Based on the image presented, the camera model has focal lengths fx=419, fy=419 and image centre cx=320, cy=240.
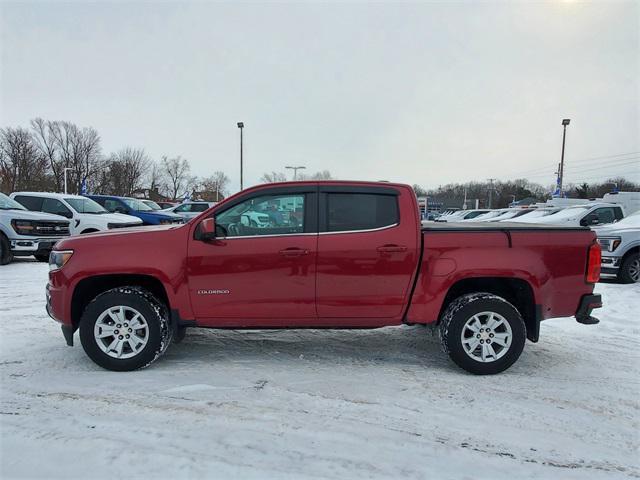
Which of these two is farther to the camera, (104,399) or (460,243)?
(460,243)

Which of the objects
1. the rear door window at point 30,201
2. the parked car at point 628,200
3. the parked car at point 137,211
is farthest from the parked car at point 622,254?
the rear door window at point 30,201

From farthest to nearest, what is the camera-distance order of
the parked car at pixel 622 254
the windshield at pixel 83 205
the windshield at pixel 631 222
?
1. the windshield at pixel 83 205
2. the windshield at pixel 631 222
3. the parked car at pixel 622 254

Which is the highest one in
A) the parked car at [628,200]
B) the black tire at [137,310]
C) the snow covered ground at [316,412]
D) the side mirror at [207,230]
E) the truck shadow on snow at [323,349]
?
the parked car at [628,200]

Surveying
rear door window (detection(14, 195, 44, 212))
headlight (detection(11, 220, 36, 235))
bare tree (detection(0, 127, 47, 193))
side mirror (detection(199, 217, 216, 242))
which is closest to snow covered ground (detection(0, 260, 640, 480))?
side mirror (detection(199, 217, 216, 242))

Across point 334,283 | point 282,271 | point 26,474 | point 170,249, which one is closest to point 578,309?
point 334,283

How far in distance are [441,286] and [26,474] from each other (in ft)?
11.2

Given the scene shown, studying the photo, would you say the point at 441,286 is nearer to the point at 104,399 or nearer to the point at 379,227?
the point at 379,227

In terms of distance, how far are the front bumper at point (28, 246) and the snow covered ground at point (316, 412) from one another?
19.5ft

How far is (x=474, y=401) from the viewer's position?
3477mm

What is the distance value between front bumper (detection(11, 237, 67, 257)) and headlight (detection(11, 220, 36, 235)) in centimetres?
17

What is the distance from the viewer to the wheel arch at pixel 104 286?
4039 mm

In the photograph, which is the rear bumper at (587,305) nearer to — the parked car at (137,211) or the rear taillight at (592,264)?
the rear taillight at (592,264)

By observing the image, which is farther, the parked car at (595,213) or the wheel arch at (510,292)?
the parked car at (595,213)

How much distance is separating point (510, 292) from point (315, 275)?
6.70 feet
